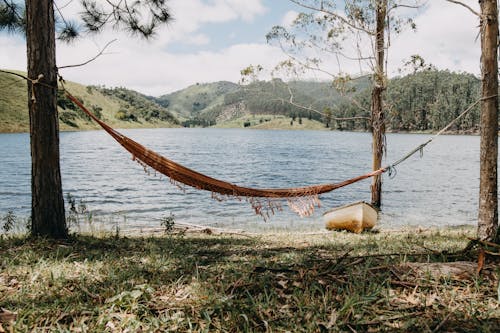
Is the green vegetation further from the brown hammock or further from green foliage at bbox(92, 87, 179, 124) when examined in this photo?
the brown hammock

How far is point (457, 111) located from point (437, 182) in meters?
64.4

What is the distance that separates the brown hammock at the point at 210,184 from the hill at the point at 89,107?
42.2 meters

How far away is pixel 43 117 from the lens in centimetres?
375

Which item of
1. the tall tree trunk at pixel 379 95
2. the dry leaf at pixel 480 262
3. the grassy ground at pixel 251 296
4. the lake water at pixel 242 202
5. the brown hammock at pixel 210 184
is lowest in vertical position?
the lake water at pixel 242 202

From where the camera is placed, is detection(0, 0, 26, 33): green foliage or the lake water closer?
detection(0, 0, 26, 33): green foliage

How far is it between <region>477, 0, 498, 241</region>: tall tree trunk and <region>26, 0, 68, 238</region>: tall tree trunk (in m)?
4.09

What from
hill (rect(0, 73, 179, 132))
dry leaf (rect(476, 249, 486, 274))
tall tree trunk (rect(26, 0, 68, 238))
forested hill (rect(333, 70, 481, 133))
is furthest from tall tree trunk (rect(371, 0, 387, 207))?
forested hill (rect(333, 70, 481, 133))

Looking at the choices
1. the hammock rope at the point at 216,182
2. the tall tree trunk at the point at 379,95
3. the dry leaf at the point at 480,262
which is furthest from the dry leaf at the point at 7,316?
the tall tree trunk at the point at 379,95

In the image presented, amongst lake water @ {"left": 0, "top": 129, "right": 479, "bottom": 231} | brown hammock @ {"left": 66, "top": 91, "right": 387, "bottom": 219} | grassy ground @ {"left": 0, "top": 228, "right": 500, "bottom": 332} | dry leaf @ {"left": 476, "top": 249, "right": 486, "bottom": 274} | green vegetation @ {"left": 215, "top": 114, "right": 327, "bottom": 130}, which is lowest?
lake water @ {"left": 0, "top": 129, "right": 479, "bottom": 231}

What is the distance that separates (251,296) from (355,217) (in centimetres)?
511

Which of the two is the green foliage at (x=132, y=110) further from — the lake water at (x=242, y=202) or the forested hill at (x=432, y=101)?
the lake water at (x=242, y=202)

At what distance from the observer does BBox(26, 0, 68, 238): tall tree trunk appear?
3713 millimetres

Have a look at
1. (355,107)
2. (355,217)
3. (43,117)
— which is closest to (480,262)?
(43,117)

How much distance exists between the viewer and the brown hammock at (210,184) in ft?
12.6
